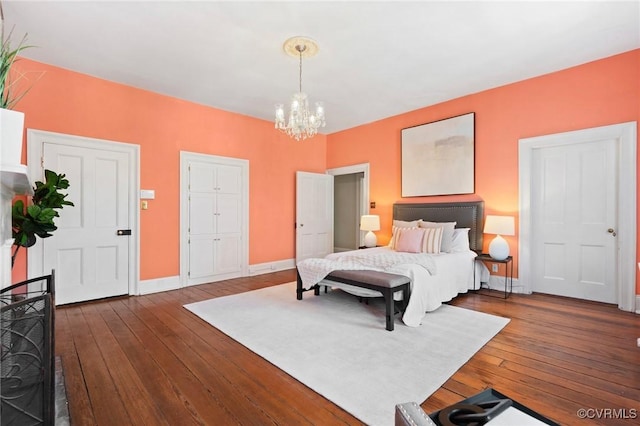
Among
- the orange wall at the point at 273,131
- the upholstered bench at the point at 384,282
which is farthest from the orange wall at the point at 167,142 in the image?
the upholstered bench at the point at 384,282

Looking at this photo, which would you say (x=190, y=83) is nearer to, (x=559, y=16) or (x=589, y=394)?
(x=559, y=16)

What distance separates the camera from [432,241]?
424 centimetres

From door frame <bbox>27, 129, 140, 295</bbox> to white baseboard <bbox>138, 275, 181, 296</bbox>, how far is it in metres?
0.08

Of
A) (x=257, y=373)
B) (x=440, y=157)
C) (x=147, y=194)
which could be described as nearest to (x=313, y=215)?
(x=440, y=157)

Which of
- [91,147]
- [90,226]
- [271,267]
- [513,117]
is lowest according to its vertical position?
[271,267]

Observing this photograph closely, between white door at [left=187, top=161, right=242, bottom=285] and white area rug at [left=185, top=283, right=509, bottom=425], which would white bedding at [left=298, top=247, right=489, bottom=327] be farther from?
white door at [left=187, top=161, right=242, bottom=285]

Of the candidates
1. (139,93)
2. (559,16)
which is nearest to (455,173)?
(559,16)

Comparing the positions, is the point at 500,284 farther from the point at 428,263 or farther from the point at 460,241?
the point at 428,263

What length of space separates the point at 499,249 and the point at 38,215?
512 cm

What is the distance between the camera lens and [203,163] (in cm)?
497

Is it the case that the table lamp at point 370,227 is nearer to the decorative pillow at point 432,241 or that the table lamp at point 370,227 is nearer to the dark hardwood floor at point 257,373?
the decorative pillow at point 432,241

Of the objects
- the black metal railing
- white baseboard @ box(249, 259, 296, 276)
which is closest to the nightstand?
white baseboard @ box(249, 259, 296, 276)

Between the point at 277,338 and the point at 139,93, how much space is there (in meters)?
3.98

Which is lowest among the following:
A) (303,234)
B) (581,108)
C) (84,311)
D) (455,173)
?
(84,311)
